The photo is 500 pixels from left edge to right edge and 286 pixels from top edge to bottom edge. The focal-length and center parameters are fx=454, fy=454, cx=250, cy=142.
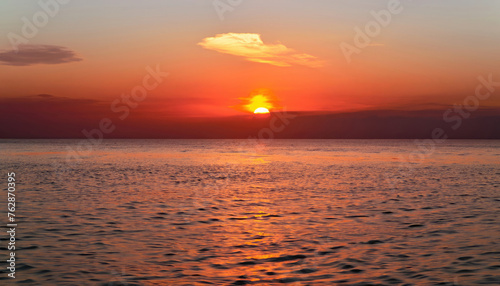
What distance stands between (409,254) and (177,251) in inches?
323

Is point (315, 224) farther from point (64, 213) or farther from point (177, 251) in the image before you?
point (64, 213)

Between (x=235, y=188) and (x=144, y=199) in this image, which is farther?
(x=235, y=188)

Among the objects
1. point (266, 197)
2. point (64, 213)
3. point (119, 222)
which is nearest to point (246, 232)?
point (119, 222)

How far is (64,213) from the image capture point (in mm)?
24297

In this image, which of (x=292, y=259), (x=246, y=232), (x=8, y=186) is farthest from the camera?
(x=8, y=186)

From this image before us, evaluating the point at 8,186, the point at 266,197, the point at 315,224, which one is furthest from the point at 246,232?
the point at 8,186

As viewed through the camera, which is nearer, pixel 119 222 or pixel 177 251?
pixel 177 251

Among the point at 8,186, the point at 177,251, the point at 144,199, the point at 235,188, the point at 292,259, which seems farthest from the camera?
the point at 235,188

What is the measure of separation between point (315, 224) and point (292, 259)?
6453 mm

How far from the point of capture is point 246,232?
19609mm

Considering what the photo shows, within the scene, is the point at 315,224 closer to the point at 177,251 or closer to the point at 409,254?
the point at 409,254

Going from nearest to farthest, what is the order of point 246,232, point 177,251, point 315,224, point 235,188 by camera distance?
point 177,251 < point 246,232 < point 315,224 < point 235,188

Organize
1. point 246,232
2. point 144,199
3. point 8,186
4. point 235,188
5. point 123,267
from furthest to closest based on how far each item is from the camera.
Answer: point 235,188
point 8,186
point 144,199
point 246,232
point 123,267

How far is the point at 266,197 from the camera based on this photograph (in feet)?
107
